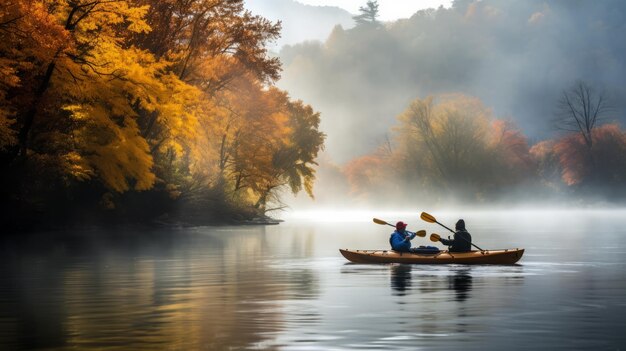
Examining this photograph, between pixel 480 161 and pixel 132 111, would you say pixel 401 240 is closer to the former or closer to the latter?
pixel 132 111

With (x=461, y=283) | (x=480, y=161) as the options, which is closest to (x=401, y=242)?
(x=461, y=283)

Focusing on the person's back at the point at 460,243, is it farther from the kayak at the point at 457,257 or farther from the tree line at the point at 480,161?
the tree line at the point at 480,161

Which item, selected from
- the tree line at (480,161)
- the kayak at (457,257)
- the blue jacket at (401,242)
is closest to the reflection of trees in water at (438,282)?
the kayak at (457,257)

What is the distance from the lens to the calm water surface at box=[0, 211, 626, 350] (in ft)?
45.4

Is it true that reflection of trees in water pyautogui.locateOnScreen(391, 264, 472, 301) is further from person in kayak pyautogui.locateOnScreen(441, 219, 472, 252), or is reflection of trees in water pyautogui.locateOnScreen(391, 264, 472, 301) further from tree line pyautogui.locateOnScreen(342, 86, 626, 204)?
tree line pyautogui.locateOnScreen(342, 86, 626, 204)

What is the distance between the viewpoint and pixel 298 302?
18938 mm

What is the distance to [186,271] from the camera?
27172mm

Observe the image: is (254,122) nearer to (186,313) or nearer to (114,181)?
(114,181)

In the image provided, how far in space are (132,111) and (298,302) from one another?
91.4 feet

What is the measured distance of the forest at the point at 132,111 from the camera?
127ft

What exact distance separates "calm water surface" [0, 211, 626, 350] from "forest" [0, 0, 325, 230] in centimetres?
739

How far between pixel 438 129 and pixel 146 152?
6597cm

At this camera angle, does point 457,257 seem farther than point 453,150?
No

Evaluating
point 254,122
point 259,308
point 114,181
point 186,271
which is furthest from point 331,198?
point 259,308
